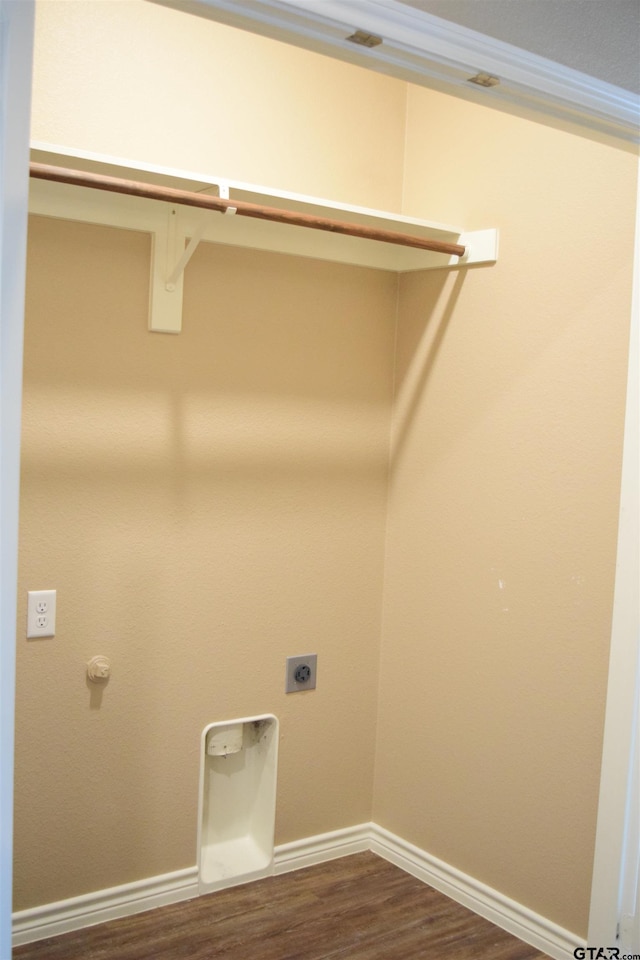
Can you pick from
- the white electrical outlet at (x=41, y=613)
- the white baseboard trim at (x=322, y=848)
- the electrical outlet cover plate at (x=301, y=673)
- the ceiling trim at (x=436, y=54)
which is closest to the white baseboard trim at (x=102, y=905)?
the white baseboard trim at (x=322, y=848)

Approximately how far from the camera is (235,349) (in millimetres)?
2430

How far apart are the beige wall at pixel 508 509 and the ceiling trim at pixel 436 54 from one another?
740 millimetres

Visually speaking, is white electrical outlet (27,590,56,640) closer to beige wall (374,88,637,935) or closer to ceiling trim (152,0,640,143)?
beige wall (374,88,637,935)

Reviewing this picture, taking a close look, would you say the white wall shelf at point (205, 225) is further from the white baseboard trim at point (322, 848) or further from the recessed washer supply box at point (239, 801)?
the white baseboard trim at point (322, 848)

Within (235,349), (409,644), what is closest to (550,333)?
(235,349)

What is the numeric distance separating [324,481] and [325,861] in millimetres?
1181

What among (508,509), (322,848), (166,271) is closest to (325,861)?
(322,848)

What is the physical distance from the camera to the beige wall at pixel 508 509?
83.7 inches

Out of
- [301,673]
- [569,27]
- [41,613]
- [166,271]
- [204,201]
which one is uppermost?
[569,27]

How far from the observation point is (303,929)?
2.31 m

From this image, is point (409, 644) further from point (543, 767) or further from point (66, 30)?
point (66, 30)

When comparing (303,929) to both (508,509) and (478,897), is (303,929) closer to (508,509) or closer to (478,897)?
(478,897)

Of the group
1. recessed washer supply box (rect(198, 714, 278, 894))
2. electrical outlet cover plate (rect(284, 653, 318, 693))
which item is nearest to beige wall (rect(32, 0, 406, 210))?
electrical outlet cover plate (rect(284, 653, 318, 693))

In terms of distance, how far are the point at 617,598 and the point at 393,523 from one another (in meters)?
1.22
